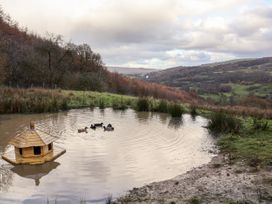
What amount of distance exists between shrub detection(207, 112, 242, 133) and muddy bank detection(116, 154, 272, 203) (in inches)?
257

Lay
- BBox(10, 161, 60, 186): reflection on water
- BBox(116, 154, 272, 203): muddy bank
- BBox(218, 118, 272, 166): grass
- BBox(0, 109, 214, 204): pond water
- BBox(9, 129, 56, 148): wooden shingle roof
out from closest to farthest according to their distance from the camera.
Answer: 1. BBox(116, 154, 272, 203): muddy bank
2. BBox(0, 109, 214, 204): pond water
3. BBox(10, 161, 60, 186): reflection on water
4. BBox(9, 129, 56, 148): wooden shingle roof
5. BBox(218, 118, 272, 166): grass

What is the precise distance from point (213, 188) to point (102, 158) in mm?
4807

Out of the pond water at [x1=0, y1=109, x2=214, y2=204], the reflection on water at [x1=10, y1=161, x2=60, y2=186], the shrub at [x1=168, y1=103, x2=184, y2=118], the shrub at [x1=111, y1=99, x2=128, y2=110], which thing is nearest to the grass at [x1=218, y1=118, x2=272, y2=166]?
the pond water at [x1=0, y1=109, x2=214, y2=204]

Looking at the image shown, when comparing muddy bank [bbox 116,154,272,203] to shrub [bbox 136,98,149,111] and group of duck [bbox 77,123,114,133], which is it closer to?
group of duck [bbox 77,123,114,133]

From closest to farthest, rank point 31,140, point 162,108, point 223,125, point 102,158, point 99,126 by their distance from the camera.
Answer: point 31,140 < point 102,158 < point 223,125 < point 99,126 < point 162,108

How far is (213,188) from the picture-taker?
9711mm

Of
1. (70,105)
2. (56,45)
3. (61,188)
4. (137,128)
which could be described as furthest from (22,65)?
(61,188)

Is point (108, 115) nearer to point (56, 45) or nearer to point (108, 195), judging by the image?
point (108, 195)

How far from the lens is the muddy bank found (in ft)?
28.9

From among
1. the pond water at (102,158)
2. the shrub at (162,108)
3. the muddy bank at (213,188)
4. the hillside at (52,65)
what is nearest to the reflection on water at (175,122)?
the pond water at (102,158)

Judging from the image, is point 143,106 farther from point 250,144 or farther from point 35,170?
point 35,170

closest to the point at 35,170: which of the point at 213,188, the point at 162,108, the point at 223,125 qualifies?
the point at 213,188

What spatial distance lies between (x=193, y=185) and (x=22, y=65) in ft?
113

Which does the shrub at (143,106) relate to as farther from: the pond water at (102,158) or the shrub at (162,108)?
the pond water at (102,158)
